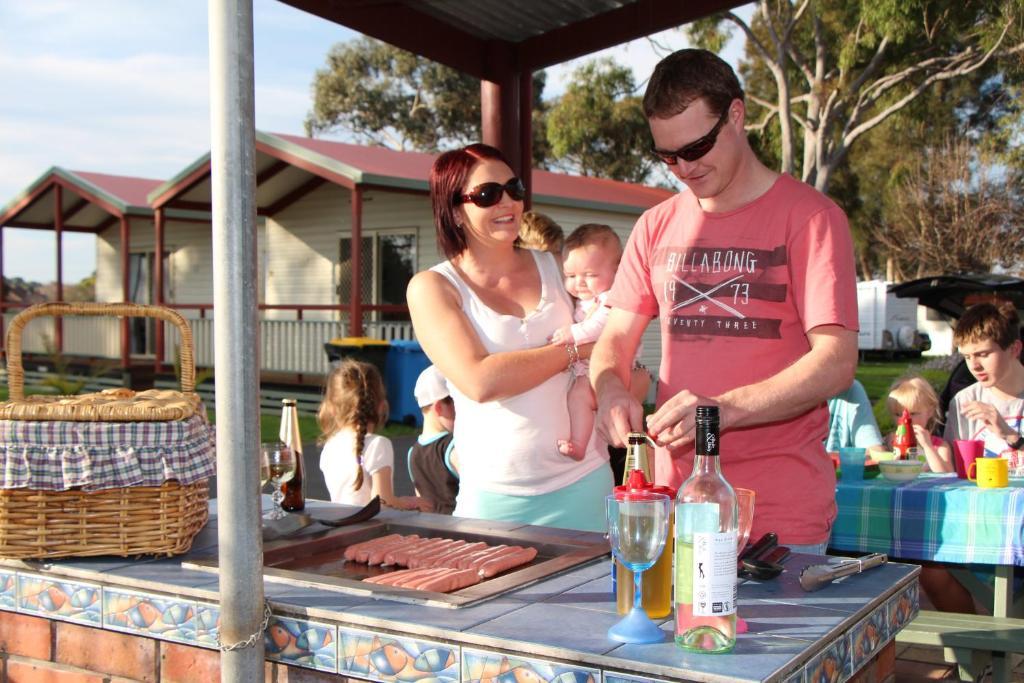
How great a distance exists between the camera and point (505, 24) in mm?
4562

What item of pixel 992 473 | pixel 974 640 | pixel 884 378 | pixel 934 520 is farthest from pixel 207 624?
pixel 884 378

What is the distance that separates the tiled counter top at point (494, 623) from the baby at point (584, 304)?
69 centimetres

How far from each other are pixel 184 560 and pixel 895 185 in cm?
3310

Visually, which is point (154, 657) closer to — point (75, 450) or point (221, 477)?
point (75, 450)

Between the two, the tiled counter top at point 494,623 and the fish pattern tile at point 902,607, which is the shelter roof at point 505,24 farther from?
the fish pattern tile at point 902,607

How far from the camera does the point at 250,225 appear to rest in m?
1.61

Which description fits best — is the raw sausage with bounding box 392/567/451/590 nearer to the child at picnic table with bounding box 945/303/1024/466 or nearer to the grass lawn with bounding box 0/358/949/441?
the child at picnic table with bounding box 945/303/1024/466

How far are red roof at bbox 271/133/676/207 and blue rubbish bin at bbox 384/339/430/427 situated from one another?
2743mm

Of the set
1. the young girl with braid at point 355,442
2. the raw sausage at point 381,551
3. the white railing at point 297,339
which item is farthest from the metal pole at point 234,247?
the white railing at point 297,339

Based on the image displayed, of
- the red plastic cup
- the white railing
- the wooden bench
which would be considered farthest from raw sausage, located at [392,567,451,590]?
the white railing

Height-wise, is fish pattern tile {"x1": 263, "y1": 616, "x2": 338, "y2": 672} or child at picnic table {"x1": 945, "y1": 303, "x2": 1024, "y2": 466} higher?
child at picnic table {"x1": 945, "y1": 303, "x2": 1024, "y2": 466}

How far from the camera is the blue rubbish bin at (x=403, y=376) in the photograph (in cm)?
1388

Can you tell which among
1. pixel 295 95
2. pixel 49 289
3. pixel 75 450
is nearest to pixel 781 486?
pixel 75 450

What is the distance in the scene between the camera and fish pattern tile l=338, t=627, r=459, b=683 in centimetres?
170
